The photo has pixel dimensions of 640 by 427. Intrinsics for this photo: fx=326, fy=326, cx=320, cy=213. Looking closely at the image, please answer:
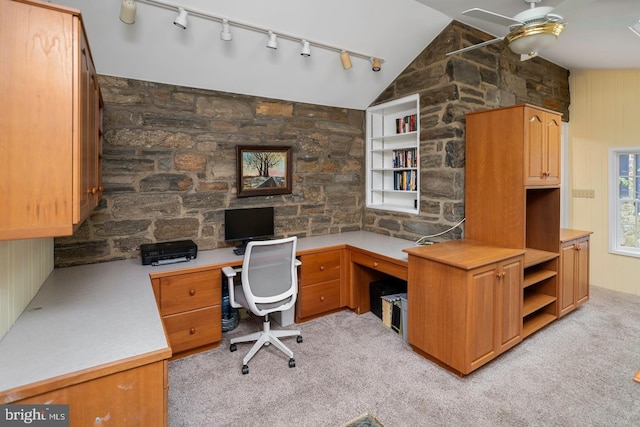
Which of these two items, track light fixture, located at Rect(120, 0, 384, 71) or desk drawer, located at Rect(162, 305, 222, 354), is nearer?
track light fixture, located at Rect(120, 0, 384, 71)

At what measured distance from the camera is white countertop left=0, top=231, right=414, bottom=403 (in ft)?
3.99

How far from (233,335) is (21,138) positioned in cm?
233

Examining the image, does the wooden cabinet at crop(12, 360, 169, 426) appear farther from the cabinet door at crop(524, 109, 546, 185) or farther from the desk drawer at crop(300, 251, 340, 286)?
the cabinet door at crop(524, 109, 546, 185)

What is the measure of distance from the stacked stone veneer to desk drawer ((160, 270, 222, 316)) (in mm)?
677

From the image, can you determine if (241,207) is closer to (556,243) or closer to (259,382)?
(259,382)

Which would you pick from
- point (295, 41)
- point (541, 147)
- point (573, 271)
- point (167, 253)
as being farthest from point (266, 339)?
point (573, 271)

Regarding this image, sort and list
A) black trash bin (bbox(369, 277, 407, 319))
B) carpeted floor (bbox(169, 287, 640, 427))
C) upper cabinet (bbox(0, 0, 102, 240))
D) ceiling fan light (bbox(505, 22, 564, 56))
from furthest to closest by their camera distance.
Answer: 1. black trash bin (bbox(369, 277, 407, 319))
2. carpeted floor (bbox(169, 287, 640, 427))
3. ceiling fan light (bbox(505, 22, 564, 56))
4. upper cabinet (bbox(0, 0, 102, 240))

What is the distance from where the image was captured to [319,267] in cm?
315

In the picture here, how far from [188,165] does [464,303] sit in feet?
8.46

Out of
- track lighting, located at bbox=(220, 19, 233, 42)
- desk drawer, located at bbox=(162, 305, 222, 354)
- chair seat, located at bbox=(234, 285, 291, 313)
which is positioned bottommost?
desk drawer, located at bbox=(162, 305, 222, 354)

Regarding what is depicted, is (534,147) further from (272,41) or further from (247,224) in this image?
(247,224)

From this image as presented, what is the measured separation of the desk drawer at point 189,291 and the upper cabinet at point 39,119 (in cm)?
136

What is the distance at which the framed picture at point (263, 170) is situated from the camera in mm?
3283

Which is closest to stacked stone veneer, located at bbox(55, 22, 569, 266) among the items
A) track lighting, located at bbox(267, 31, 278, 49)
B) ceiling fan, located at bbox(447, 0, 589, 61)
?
track lighting, located at bbox(267, 31, 278, 49)
